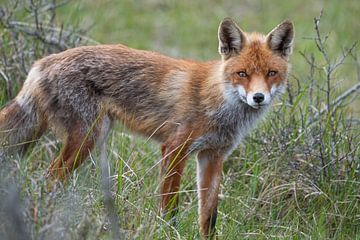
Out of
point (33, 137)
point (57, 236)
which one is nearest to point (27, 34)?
point (33, 137)

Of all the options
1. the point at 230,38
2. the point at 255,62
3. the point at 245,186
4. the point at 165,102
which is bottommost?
the point at 245,186

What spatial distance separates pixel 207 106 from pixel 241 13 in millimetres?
7156

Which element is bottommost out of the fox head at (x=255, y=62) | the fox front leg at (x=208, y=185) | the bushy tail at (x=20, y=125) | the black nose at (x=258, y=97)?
the fox front leg at (x=208, y=185)

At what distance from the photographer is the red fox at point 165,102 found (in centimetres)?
546

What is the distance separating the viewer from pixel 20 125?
18.5ft

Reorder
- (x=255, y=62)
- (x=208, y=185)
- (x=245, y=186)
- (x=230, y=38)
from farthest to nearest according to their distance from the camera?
1. (x=245, y=186)
2. (x=208, y=185)
3. (x=230, y=38)
4. (x=255, y=62)

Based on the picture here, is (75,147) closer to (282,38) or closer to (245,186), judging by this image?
(245,186)

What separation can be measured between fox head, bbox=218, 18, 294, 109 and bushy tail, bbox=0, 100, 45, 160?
4.87ft

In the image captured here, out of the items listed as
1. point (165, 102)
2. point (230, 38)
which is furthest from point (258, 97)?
point (165, 102)

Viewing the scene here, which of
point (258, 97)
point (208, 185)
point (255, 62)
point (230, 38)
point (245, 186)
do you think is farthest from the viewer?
point (245, 186)

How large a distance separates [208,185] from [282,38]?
4.15 feet

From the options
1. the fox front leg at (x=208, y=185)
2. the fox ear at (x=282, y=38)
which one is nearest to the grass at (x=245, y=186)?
the fox front leg at (x=208, y=185)

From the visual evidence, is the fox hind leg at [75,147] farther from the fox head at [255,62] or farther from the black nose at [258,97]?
the black nose at [258,97]

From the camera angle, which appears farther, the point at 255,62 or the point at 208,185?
the point at 208,185
